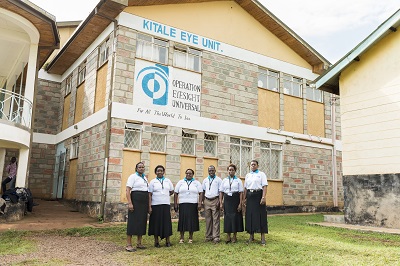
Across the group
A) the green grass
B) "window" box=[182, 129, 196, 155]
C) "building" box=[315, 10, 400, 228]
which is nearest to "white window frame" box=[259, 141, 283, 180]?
"window" box=[182, 129, 196, 155]

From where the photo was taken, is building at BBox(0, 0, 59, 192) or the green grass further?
building at BBox(0, 0, 59, 192)

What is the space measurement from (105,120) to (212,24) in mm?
5612

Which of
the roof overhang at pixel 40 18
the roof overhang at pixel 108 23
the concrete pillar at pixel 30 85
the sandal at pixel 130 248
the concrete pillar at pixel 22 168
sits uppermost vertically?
the roof overhang at pixel 108 23

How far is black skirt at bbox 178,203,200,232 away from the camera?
748cm

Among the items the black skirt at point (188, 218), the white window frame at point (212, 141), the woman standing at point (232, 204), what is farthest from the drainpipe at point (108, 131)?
the woman standing at point (232, 204)

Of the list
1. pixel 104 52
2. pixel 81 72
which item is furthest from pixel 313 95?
pixel 81 72

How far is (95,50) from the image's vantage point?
44.3 feet

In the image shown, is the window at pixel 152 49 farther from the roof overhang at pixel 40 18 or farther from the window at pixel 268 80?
the window at pixel 268 80

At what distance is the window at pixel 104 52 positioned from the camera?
1247cm

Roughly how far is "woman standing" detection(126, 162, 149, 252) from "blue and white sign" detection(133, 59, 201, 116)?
5171mm

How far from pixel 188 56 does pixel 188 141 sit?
10.0ft

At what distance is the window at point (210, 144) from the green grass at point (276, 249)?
4.53 m

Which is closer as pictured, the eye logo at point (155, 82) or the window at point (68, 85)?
the eye logo at point (155, 82)

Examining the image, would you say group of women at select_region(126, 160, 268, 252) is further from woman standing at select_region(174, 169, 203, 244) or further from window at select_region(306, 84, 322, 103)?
window at select_region(306, 84, 322, 103)
